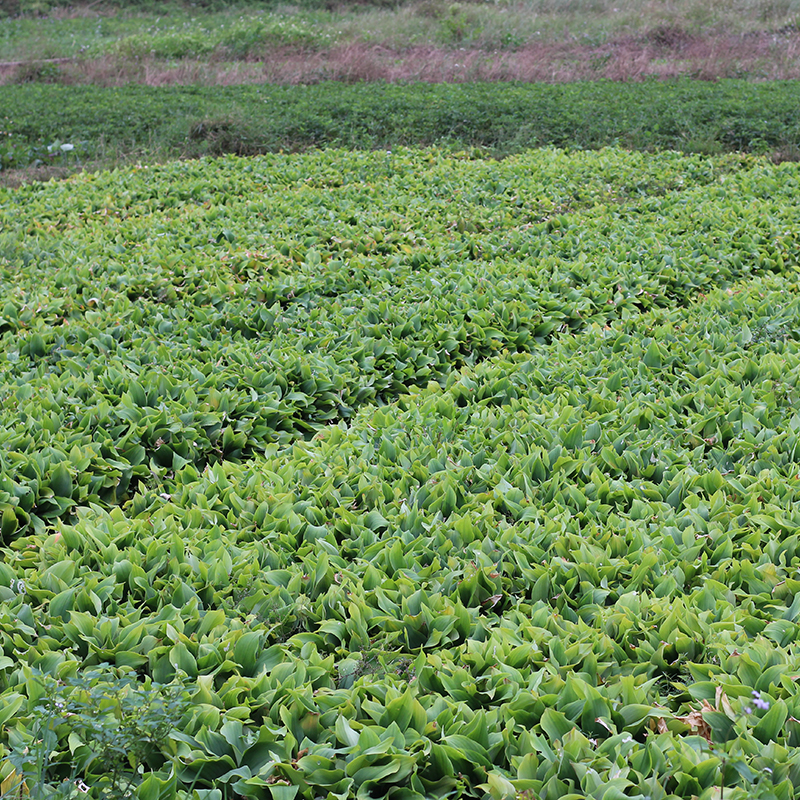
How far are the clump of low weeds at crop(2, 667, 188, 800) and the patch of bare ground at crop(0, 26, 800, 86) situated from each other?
16.6 metres

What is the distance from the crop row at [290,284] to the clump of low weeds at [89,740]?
56.4 inches

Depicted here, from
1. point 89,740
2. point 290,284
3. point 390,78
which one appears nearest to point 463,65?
point 390,78

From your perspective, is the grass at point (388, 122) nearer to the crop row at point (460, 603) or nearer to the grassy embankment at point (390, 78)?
the grassy embankment at point (390, 78)

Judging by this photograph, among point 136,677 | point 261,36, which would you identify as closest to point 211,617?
point 136,677

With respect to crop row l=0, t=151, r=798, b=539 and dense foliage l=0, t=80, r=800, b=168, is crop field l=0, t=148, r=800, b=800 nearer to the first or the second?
crop row l=0, t=151, r=798, b=539

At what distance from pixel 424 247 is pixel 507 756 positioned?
5370mm

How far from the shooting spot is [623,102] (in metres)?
13.5

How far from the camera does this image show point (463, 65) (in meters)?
18.2

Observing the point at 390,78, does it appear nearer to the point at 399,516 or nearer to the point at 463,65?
the point at 463,65

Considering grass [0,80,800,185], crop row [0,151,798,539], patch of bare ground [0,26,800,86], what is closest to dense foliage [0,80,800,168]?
grass [0,80,800,185]

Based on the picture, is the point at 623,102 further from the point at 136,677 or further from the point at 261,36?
the point at 136,677

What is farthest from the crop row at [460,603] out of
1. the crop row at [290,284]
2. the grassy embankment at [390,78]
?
the grassy embankment at [390,78]

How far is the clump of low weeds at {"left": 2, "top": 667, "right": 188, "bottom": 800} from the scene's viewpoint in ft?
6.68

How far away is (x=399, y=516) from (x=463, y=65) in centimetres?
1737
